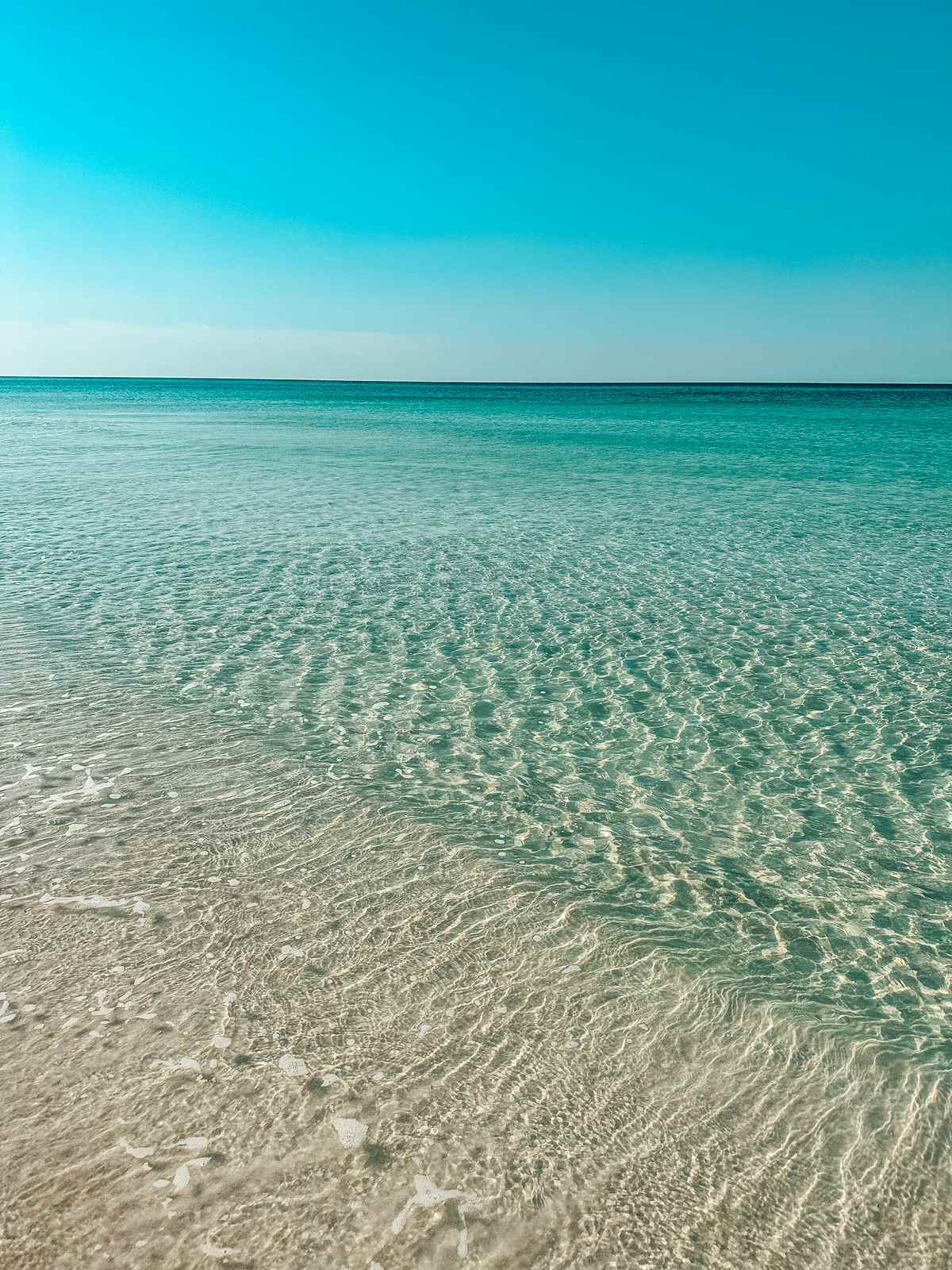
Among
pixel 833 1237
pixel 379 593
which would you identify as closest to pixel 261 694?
pixel 379 593

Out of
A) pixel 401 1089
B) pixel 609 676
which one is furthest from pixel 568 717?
pixel 401 1089

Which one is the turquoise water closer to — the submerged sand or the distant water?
the distant water

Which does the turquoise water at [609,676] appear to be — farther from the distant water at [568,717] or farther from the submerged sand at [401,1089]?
the submerged sand at [401,1089]

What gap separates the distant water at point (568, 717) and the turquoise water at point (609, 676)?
0.09 ft

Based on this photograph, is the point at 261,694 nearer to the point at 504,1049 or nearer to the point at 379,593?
the point at 379,593

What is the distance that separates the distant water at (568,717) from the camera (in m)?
4.47

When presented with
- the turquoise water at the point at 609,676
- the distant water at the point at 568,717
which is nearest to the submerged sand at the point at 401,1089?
the distant water at the point at 568,717

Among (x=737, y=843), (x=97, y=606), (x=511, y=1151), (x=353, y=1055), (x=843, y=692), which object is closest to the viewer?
(x=511, y=1151)

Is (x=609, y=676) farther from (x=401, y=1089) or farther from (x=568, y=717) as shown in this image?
(x=401, y=1089)

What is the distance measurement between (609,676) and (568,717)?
3.47 feet

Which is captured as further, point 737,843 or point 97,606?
point 97,606

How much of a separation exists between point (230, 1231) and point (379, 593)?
334 inches

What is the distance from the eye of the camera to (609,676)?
7.99m

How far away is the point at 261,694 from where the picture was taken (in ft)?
24.4
